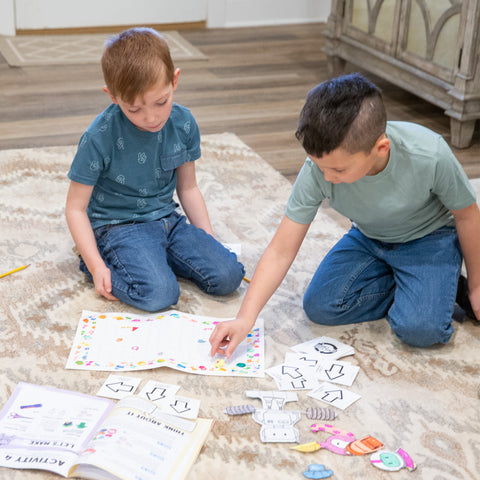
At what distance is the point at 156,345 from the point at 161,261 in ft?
0.76

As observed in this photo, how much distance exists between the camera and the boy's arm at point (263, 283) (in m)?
1.34

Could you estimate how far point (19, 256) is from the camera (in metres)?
1.74

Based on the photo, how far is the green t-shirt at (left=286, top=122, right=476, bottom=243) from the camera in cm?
136

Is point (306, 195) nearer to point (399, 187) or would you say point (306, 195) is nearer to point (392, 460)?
point (399, 187)

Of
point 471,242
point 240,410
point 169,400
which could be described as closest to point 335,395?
point 240,410

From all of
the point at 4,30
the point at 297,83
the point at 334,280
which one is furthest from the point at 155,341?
the point at 4,30

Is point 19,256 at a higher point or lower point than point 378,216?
lower

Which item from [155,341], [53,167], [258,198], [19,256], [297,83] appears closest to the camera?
[155,341]

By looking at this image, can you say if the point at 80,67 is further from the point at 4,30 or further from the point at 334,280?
the point at 334,280

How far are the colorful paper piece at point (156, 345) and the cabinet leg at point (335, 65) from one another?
6.67 feet

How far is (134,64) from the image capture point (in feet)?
4.53

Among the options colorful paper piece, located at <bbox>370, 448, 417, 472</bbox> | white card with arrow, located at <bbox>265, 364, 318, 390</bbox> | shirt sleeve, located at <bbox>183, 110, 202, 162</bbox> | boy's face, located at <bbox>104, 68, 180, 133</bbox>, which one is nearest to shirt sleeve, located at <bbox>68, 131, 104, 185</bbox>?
boy's face, located at <bbox>104, 68, 180, 133</bbox>

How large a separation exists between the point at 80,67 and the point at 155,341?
220cm

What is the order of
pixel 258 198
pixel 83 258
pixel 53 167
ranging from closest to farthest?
pixel 83 258, pixel 258 198, pixel 53 167
